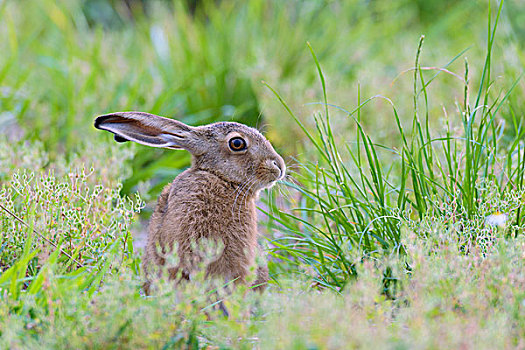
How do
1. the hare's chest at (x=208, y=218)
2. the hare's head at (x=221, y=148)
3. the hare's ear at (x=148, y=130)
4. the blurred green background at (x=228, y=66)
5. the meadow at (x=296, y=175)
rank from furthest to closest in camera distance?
the blurred green background at (x=228, y=66)
the hare's head at (x=221, y=148)
the hare's ear at (x=148, y=130)
the hare's chest at (x=208, y=218)
the meadow at (x=296, y=175)

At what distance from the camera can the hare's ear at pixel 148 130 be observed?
3.54 meters

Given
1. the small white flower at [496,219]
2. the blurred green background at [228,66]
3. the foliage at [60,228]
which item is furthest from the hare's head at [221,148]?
the blurred green background at [228,66]

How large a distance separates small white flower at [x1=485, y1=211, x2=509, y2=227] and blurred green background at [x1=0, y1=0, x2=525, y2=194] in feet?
6.27

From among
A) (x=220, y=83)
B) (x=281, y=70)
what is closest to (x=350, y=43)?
(x=281, y=70)

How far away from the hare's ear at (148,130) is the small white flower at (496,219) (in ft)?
5.30

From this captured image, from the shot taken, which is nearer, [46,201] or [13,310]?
[13,310]

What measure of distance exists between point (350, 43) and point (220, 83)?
1.91 metres

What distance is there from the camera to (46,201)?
3.68 metres

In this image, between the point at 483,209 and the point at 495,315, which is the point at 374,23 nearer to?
the point at 483,209

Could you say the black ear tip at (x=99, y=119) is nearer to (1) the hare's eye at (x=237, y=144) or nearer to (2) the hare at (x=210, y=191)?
(2) the hare at (x=210, y=191)

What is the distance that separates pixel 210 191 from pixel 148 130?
0.50 metres

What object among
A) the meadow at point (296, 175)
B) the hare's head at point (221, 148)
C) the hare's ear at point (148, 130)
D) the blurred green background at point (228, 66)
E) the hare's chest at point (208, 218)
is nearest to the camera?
the meadow at point (296, 175)

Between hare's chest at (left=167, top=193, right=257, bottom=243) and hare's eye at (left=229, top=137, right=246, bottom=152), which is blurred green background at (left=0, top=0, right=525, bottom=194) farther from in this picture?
hare's chest at (left=167, top=193, right=257, bottom=243)

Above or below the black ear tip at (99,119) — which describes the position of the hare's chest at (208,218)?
below
